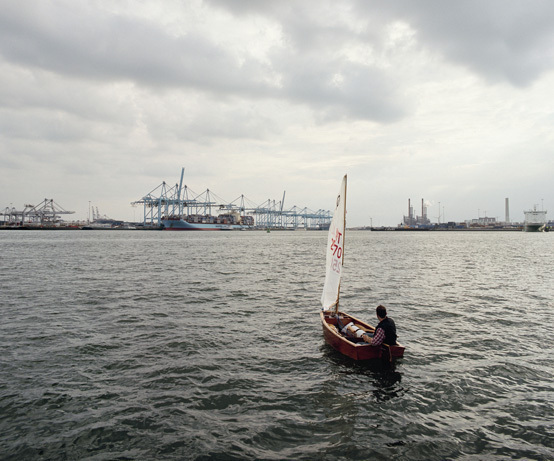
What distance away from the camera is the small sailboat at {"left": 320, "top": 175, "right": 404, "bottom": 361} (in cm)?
1116

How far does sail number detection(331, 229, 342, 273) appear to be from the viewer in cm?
1436

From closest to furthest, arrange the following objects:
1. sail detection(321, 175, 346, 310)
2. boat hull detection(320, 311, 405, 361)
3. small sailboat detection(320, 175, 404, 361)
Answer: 1. boat hull detection(320, 311, 405, 361)
2. small sailboat detection(320, 175, 404, 361)
3. sail detection(321, 175, 346, 310)

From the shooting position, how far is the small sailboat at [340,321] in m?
11.2

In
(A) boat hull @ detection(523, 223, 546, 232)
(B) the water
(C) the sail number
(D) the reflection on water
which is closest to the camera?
(B) the water

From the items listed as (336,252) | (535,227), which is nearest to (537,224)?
(535,227)

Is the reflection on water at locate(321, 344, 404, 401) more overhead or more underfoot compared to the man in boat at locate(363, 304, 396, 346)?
more underfoot

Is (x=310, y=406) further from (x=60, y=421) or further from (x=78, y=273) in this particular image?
(x=78, y=273)

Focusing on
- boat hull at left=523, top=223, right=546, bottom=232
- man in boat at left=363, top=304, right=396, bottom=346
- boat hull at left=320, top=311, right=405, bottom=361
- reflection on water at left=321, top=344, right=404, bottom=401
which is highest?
boat hull at left=523, top=223, right=546, bottom=232

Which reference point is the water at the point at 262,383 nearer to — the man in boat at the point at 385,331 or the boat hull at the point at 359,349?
the boat hull at the point at 359,349

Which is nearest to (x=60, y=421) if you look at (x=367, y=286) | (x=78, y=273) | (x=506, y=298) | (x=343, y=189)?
(x=343, y=189)

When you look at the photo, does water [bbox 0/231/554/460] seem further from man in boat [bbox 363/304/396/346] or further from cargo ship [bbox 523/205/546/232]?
cargo ship [bbox 523/205/546/232]

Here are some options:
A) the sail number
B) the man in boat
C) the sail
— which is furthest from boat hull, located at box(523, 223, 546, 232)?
the man in boat

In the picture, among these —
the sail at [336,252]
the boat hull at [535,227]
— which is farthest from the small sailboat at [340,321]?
the boat hull at [535,227]

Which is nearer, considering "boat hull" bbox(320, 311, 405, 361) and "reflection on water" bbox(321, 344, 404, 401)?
"reflection on water" bbox(321, 344, 404, 401)
